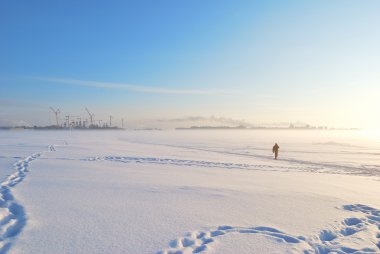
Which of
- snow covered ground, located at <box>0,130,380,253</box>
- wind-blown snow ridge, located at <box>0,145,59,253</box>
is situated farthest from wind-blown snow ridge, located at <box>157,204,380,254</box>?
wind-blown snow ridge, located at <box>0,145,59,253</box>

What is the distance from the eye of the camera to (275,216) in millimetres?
6531

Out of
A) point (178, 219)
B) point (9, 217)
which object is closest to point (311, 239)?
point (178, 219)

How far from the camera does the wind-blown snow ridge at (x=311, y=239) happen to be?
4.83m

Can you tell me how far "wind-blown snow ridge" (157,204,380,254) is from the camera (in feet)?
15.8

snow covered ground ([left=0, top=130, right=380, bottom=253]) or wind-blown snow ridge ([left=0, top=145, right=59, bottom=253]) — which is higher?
wind-blown snow ridge ([left=0, top=145, right=59, bottom=253])

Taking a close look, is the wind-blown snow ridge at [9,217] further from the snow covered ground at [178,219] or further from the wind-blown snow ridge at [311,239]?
the wind-blown snow ridge at [311,239]

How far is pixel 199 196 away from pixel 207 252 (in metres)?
3.54

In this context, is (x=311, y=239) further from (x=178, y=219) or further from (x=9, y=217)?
(x=9, y=217)

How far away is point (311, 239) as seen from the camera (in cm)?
531

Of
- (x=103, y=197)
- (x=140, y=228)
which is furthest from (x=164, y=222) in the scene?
(x=103, y=197)

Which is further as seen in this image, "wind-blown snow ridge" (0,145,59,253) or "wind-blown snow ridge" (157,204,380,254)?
"wind-blown snow ridge" (157,204,380,254)

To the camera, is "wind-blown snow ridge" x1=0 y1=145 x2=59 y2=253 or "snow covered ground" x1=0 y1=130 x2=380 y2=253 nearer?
"wind-blown snow ridge" x1=0 y1=145 x2=59 y2=253

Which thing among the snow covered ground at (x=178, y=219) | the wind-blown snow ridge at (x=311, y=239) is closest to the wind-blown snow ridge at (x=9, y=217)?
the snow covered ground at (x=178, y=219)

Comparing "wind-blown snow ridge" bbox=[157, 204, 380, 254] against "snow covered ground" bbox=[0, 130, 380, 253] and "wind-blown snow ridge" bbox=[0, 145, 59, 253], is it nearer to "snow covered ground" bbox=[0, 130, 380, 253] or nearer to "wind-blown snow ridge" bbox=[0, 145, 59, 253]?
"snow covered ground" bbox=[0, 130, 380, 253]
